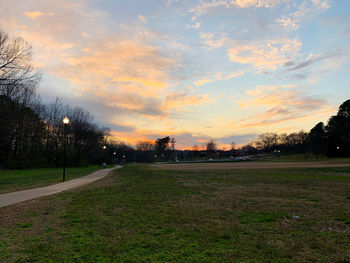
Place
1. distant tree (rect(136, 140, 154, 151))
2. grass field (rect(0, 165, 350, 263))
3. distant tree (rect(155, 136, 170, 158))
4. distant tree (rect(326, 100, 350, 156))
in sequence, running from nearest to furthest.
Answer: grass field (rect(0, 165, 350, 263)), distant tree (rect(326, 100, 350, 156)), distant tree (rect(155, 136, 170, 158)), distant tree (rect(136, 140, 154, 151))

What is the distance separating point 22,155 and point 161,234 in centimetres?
5796

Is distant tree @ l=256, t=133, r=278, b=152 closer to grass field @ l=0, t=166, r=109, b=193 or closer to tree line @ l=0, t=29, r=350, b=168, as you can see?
tree line @ l=0, t=29, r=350, b=168

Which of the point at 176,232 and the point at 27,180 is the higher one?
the point at 176,232

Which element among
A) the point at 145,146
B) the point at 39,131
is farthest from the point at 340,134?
the point at 145,146

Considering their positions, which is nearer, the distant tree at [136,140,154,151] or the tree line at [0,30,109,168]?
the tree line at [0,30,109,168]

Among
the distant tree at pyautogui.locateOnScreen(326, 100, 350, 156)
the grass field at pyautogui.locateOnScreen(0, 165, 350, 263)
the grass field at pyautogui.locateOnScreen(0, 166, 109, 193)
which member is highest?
the distant tree at pyautogui.locateOnScreen(326, 100, 350, 156)

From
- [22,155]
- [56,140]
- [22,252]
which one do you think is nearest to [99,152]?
[56,140]

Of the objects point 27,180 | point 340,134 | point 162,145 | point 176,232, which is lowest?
point 27,180

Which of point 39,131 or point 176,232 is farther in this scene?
point 39,131

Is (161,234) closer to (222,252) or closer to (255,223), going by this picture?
(222,252)

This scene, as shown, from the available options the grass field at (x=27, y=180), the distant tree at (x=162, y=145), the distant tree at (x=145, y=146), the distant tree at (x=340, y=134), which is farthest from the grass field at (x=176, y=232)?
the distant tree at (x=145, y=146)

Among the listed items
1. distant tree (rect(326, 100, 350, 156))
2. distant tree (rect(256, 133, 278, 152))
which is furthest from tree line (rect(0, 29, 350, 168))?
distant tree (rect(256, 133, 278, 152))

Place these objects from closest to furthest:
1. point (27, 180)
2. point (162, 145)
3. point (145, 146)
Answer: point (27, 180)
point (162, 145)
point (145, 146)

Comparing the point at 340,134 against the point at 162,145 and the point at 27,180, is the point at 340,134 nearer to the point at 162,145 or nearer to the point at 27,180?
the point at 27,180
